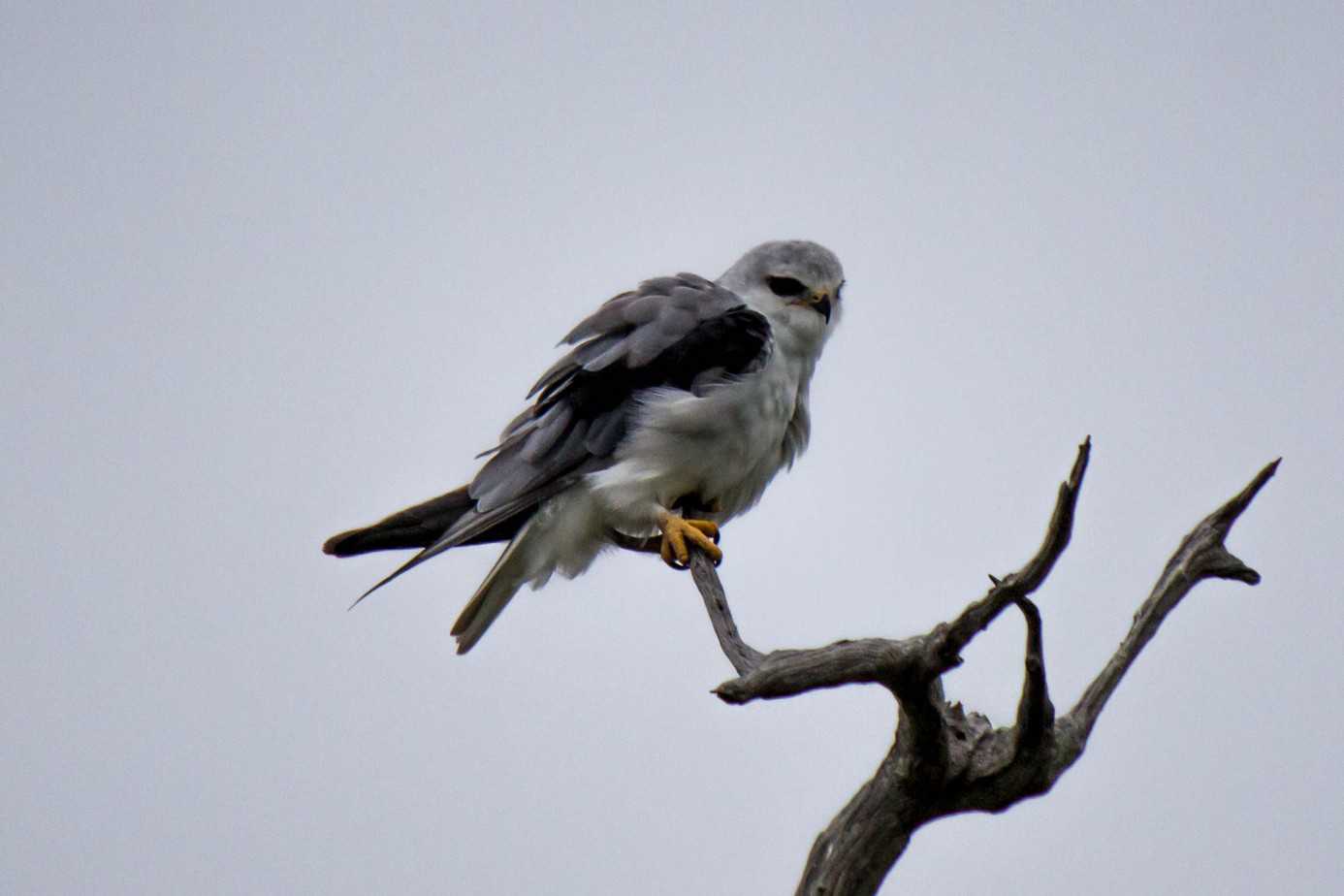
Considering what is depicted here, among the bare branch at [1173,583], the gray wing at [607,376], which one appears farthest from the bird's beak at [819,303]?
the bare branch at [1173,583]

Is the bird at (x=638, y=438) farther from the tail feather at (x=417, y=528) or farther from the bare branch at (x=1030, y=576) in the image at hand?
the bare branch at (x=1030, y=576)

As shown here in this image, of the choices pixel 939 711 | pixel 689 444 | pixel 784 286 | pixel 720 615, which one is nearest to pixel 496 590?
pixel 689 444

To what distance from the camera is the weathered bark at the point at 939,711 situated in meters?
3.62

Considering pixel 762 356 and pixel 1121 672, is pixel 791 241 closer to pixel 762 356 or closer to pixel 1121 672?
pixel 762 356

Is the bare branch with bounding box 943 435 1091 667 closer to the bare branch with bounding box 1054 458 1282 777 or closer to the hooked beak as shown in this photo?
the bare branch with bounding box 1054 458 1282 777

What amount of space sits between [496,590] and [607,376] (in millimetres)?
872

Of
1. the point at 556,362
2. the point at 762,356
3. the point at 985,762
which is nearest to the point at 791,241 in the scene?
the point at 762,356

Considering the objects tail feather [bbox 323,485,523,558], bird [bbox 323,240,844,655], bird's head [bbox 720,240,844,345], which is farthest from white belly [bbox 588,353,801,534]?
tail feather [bbox 323,485,523,558]

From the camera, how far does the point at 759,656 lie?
384 cm

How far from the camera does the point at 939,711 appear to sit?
3791 mm

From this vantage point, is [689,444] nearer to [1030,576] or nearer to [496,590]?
[496,590]

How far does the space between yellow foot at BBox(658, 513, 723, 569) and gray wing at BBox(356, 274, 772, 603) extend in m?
0.32

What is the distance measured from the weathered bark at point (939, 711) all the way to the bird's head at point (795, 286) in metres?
1.33

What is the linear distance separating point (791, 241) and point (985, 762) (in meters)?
2.23
